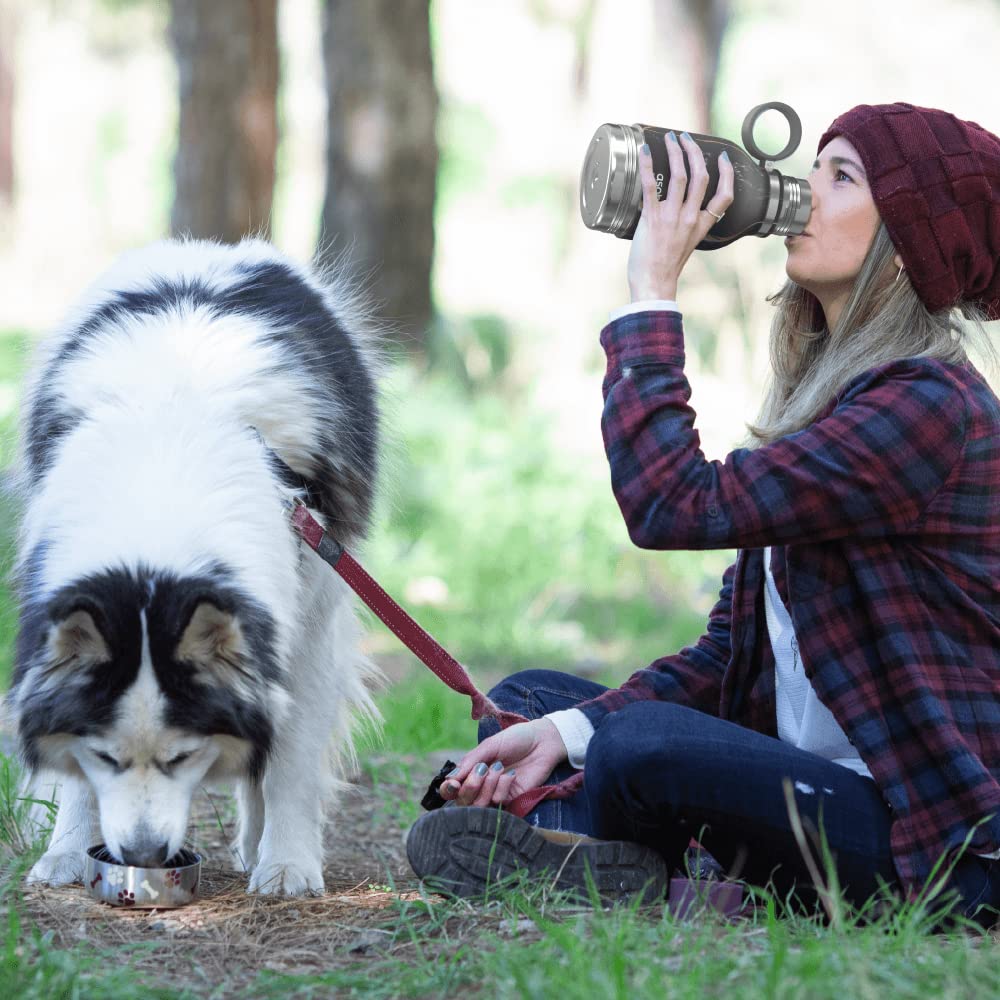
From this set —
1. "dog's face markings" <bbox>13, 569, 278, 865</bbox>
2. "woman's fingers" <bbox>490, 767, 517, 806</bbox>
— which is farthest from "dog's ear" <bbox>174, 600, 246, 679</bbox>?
"woman's fingers" <bbox>490, 767, 517, 806</bbox>

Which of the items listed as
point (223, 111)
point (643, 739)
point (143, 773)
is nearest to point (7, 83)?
point (223, 111)

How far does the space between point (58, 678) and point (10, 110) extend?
17.7 meters

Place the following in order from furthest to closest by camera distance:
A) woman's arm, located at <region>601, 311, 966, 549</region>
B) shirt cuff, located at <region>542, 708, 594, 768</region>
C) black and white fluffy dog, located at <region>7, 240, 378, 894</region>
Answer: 1. shirt cuff, located at <region>542, 708, 594, 768</region>
2. black and white fluffy dog, located at <region>7, 240, 378, 894</region>
3. woman's arm, located at <region>601, 311, 966, 549</region>

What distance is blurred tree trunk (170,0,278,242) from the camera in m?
7.18

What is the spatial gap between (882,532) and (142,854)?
1596 mm

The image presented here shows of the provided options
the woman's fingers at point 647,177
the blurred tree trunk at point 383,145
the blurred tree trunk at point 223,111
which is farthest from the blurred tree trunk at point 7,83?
the woman's fingers at point 647,177

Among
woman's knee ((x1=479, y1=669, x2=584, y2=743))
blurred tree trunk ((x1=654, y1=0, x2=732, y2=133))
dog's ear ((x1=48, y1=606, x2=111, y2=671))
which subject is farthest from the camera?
blurred tree trunk ((x1=654, y1=0, x2=732, y2=133))

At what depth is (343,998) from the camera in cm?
212

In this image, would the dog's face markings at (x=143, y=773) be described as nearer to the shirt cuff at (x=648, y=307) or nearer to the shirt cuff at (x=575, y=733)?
the shirt cuff at (x=575, y=733)

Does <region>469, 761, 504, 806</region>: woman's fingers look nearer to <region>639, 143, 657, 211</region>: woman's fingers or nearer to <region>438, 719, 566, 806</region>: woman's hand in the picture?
<region>438, 719, 566, 806</region>: woman's hand

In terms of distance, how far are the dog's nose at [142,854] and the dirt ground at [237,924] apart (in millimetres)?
106

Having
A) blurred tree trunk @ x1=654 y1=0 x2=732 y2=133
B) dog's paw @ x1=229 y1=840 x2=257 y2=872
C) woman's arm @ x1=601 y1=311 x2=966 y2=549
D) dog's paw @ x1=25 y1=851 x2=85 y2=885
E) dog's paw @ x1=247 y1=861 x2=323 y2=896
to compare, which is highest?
blurred tree trunk @ x1=654 y1=0 x2=732 y2=133

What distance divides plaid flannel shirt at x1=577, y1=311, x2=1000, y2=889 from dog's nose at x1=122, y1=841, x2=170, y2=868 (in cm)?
116

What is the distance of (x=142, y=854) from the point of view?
8.46ft
